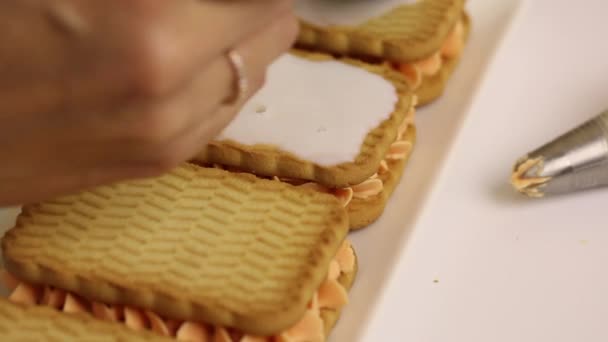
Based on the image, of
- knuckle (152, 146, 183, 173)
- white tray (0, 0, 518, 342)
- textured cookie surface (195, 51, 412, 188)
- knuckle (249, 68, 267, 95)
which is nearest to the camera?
knuckle (152, 146, 183, 173)

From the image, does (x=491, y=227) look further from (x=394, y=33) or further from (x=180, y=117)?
(x=180, y=117)

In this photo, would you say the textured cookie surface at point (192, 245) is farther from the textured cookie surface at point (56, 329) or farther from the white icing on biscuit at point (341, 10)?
the white icing on biscuit at point (341, 10)

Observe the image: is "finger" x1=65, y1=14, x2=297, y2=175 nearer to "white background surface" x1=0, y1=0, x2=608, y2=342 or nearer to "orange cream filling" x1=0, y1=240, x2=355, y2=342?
"orange cream filling" x1=0, y1=240, x2=355, y2=342

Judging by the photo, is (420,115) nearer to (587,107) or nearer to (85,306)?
(587,107)

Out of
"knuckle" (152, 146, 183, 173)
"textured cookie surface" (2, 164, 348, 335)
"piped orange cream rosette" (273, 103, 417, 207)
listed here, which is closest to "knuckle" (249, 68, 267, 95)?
"knuckle" (152, 146, 183, 173)

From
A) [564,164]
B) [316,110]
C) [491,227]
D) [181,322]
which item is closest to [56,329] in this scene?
[181,322]

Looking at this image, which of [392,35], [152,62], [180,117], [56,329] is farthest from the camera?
[392,35]

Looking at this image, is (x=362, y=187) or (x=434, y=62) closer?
(x=362, y=187)
